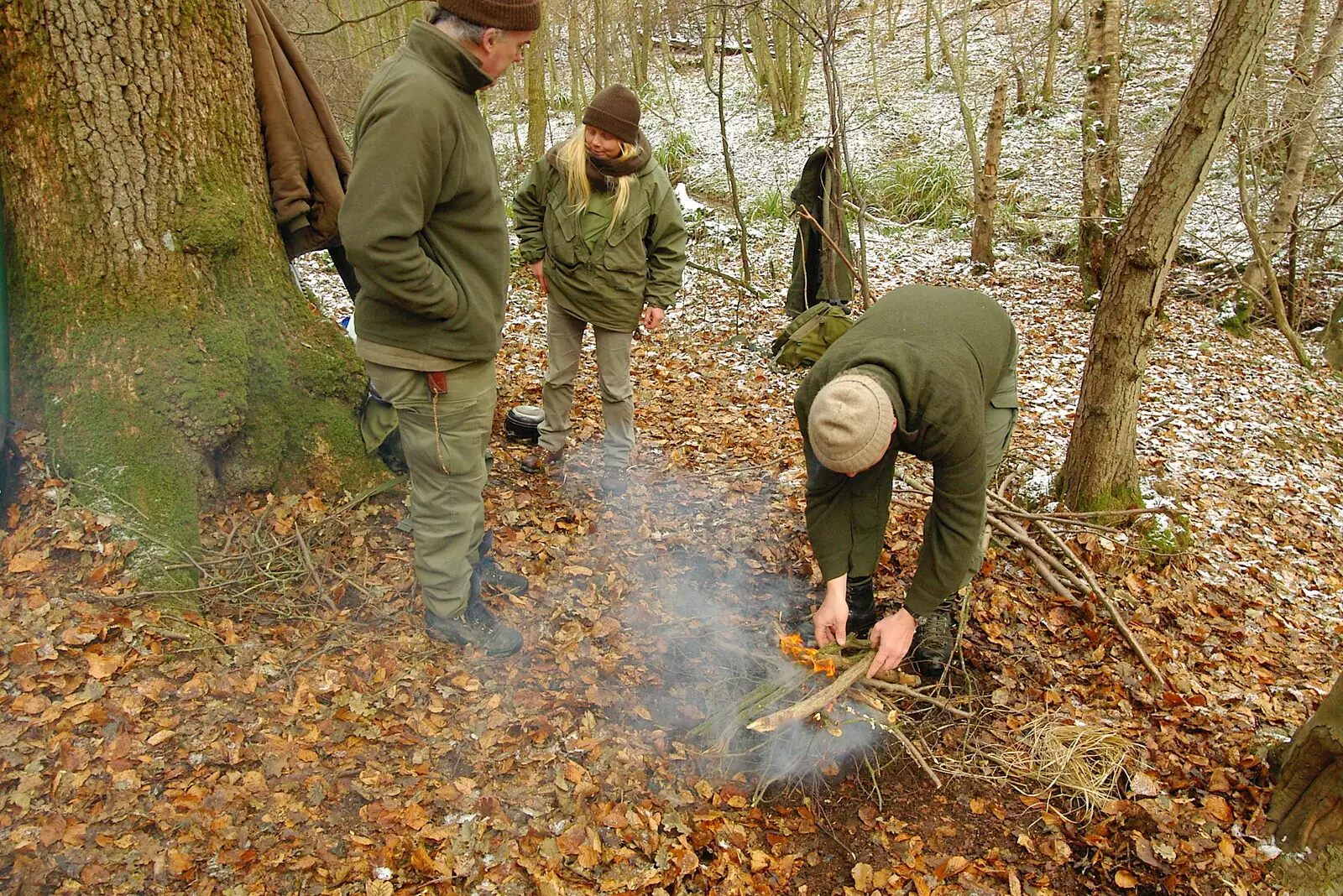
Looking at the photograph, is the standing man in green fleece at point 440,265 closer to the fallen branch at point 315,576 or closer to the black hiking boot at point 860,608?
the fallen branch at point 315,576

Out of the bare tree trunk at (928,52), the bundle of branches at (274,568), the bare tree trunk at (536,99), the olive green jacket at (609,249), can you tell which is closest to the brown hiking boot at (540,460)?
the olive green jacket at (609,249)

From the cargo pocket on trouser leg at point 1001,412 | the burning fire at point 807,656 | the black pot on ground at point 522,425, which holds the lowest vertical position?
the burning fire at point 807,656

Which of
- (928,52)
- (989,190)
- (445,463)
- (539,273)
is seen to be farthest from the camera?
(928,52)

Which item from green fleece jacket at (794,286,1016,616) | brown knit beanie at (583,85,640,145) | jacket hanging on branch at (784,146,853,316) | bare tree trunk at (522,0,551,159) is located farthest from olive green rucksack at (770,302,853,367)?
bare tree trunk at (522,0,551,159)

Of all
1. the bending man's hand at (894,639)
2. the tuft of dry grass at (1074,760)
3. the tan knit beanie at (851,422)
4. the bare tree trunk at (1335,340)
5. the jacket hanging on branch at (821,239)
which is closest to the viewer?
the tan knit beanie at (851,422)

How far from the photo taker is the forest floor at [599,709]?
2.33 meters

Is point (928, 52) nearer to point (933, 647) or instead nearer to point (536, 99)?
point (536, 99)

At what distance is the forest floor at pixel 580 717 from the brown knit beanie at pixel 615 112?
1.97 m

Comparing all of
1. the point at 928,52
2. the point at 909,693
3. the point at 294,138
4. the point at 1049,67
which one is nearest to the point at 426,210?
the point at 294,138

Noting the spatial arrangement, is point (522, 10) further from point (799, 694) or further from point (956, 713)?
point (956, 713)

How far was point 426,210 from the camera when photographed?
2.37 meters

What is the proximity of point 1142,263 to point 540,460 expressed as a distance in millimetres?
3393

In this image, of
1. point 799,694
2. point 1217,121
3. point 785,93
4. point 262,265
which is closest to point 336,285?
point 262,265

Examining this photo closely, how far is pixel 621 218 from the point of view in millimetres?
3924
